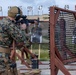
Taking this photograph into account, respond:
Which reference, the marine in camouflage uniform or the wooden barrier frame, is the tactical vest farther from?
the wooden barrier frame

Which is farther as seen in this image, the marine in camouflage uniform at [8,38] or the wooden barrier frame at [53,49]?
the wooden barrier frame at [53,49]

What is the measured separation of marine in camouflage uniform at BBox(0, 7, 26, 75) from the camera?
226 inches

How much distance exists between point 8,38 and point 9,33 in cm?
11

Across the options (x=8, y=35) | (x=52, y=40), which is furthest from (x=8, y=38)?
(x=52, y=40)

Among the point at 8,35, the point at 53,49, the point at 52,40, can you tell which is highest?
the point at 8,35

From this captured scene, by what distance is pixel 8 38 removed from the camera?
5867mm

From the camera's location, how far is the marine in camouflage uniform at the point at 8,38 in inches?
226

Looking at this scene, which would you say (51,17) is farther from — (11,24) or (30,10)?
(30,10)

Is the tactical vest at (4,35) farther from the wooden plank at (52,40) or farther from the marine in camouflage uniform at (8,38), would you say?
the wooden plank at (52,40)

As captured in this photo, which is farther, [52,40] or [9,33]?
[52,40]

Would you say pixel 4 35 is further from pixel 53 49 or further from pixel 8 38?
pixel 53 49

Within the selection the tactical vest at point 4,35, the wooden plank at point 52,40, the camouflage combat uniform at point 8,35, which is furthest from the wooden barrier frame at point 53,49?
the tactical vest at point 4,35

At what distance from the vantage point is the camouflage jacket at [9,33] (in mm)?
5742

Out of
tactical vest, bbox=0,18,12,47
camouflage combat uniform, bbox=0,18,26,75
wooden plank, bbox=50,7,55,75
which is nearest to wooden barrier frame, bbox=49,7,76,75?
wooden plank, bbox=50,7,55,75
